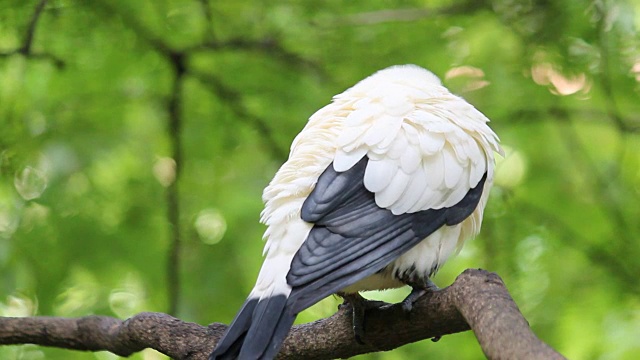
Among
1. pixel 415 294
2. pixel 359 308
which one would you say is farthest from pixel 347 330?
pixel 415 294

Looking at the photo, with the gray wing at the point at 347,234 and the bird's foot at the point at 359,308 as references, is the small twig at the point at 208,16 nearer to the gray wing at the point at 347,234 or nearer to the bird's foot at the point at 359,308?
the gray wing at the point at 347,234

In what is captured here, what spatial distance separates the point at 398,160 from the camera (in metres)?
3.19

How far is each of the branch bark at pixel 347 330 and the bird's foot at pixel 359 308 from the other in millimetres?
21

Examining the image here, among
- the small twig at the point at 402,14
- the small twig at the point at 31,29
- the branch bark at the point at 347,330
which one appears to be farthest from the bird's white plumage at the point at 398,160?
the small twig at the point at 31,29

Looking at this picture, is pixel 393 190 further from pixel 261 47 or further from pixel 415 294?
pixel 261 47

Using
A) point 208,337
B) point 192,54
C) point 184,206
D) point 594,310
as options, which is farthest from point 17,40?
point 594,310

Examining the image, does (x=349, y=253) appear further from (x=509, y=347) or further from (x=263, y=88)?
(x=263, y=88)

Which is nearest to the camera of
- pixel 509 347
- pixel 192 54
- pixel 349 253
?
pixel 509 347

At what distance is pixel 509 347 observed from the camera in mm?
2207

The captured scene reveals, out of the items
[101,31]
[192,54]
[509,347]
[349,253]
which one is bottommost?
[509,347]

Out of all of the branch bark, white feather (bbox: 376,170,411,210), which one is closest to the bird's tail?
the branch bark

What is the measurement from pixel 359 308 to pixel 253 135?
2613 mm

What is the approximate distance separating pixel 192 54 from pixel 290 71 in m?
0.59

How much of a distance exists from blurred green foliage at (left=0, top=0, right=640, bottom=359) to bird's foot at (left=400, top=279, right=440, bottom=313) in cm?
200
